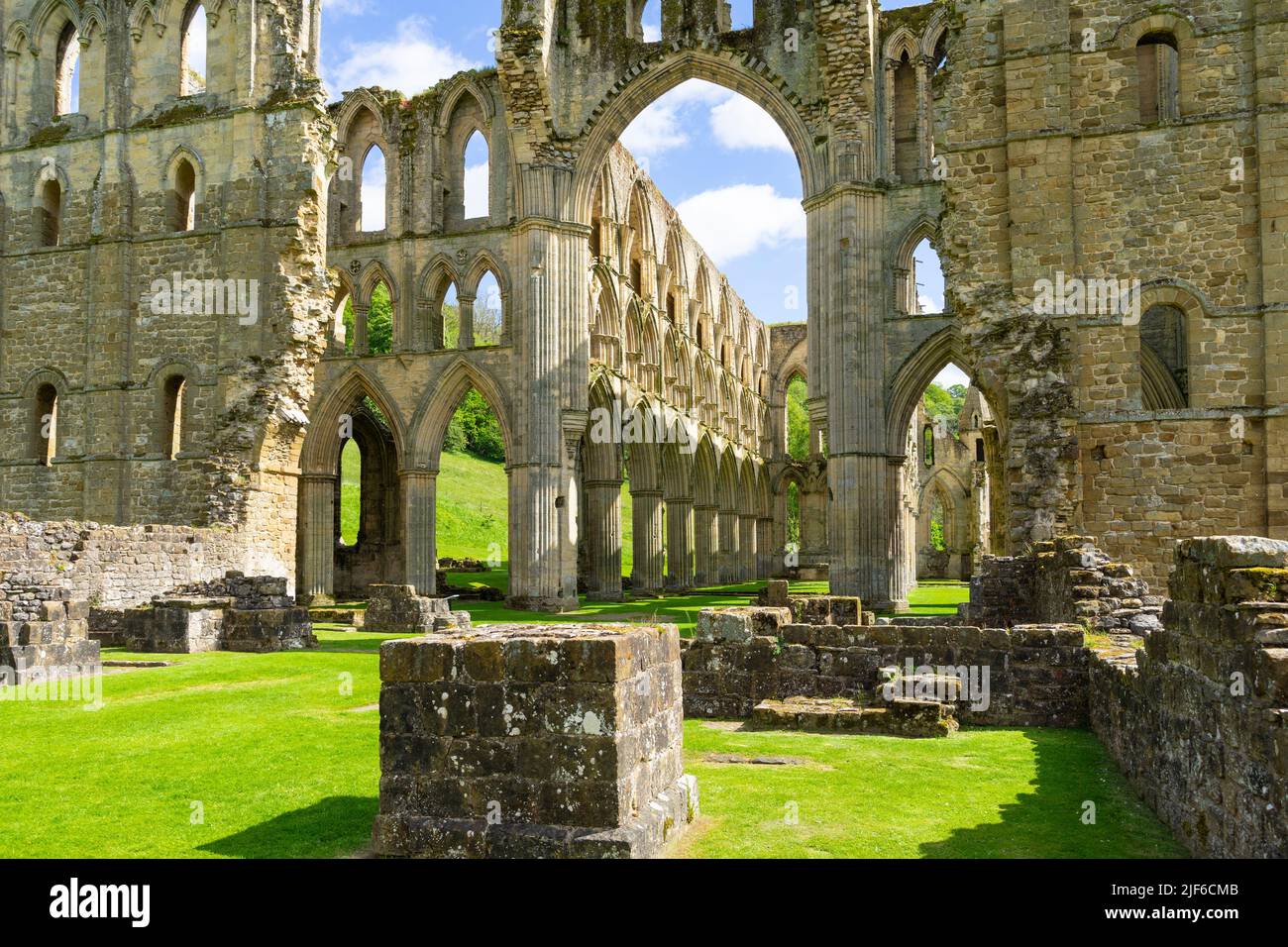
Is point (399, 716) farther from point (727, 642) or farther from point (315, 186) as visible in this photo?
point (315, 186)

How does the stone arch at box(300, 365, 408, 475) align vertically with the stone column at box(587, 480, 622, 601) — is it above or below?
above

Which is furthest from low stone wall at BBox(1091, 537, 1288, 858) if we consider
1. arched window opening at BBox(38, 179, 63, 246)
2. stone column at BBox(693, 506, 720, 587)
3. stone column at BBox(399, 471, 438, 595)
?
stone column at BBox(693, 506, 720, 587)

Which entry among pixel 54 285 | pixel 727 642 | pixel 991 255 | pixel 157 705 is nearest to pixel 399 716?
pixel 727 642

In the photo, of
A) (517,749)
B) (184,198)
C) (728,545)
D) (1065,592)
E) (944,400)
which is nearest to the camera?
(517,749)

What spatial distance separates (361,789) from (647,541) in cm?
2875

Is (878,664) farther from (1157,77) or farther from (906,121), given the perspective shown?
(906,121)

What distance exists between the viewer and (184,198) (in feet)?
80.7

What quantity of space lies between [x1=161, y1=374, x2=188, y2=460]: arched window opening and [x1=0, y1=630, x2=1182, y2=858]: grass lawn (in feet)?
48.5

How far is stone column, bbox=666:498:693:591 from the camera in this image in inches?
1468

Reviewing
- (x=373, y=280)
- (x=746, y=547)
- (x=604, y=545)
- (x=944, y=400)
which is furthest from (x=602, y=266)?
(x=944, y=400)

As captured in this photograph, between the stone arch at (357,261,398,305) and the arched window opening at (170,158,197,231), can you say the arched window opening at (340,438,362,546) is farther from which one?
the arched window opening at (170,158,197,231)

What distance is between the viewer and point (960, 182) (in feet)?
53.5

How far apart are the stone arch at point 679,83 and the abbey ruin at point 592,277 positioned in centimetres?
8

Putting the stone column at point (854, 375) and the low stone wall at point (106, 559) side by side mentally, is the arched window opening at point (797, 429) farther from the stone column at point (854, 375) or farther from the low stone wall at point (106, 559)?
the low stone wall at point (106, 559)
